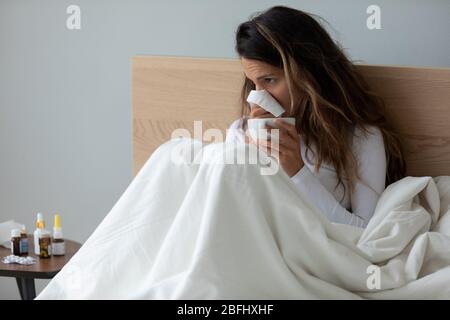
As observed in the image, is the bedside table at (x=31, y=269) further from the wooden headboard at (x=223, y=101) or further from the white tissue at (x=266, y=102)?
the white tissue at (x=266, y=102)

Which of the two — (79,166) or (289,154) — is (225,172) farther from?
(79,166)

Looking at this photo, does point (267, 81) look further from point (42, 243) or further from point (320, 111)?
point (42, 243)

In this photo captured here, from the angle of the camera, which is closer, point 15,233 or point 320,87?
point 320,87

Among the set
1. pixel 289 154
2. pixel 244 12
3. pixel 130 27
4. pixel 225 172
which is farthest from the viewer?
pixel 130 27

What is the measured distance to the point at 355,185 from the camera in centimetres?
201

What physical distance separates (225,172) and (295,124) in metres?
0.55

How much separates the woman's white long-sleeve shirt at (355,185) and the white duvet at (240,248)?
0.21 meters

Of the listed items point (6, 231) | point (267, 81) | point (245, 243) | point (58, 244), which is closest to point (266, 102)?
point (267, 81)

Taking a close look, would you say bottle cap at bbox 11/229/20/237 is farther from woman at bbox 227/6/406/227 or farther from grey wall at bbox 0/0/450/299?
woman at bbox 227/6/406/227

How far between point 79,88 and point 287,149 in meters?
0.89

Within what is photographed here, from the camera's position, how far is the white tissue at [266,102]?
2.03 metres

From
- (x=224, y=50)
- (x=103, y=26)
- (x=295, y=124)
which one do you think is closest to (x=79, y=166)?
(x=103, y=26)

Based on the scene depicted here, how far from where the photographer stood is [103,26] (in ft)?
8.39
